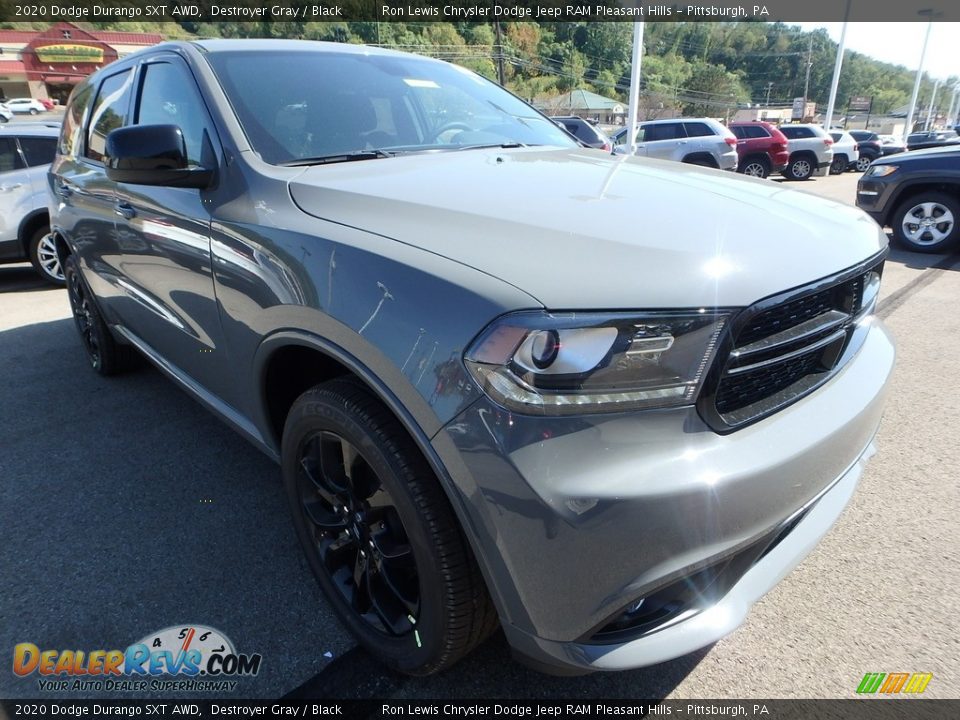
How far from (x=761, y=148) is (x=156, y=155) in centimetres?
1908

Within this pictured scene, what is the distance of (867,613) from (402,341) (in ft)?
5.83

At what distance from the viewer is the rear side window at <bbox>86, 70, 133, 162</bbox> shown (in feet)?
9.99

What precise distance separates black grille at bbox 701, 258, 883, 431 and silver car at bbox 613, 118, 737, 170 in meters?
14.5

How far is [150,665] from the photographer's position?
1.87 metres

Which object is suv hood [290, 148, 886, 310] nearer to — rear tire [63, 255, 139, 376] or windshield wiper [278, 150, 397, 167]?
windshield wiper [278, 150, 397, 167]


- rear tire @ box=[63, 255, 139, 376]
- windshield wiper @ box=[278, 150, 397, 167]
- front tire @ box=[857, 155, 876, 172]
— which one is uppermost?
windshield wiper @ box=[278, 150, 397, 167]

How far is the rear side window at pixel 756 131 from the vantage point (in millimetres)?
17766

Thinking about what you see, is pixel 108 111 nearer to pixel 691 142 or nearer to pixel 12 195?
pixel 12 195

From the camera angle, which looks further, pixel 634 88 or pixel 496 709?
pixel 634 88

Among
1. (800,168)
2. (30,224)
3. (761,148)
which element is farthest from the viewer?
(800,168)

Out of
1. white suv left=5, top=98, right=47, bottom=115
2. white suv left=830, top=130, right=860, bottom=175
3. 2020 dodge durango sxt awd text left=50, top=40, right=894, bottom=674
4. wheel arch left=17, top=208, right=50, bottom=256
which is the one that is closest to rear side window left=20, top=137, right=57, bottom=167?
wheel arch left=17, top=208, right=50, bottom=256

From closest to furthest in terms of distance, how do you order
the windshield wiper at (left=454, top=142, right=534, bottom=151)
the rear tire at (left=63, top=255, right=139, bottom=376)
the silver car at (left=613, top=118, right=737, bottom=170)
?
the windshield wiper at (left=454, top=142, right=534, bottom=151) → the rear tire at (left=63, top=255, right=139, bottom=376) → the silver car at (left=613, top=118, right=737, bottom=170)

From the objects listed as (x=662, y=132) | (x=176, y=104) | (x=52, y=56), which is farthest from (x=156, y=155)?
(x=52, y=56)

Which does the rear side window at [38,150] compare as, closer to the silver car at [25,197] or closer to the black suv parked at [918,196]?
the silver car at [25,197]
